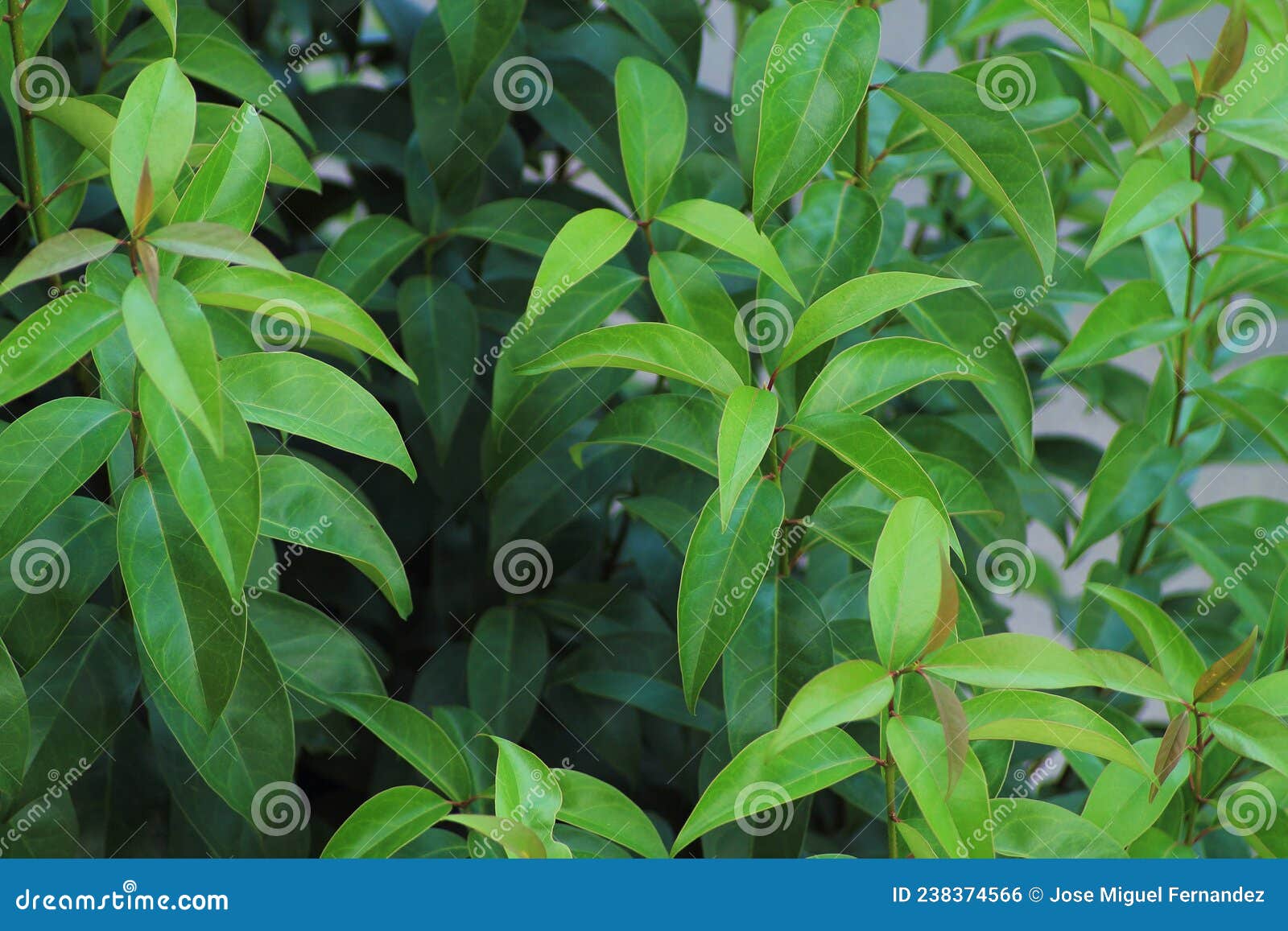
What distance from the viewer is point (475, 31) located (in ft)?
1.98

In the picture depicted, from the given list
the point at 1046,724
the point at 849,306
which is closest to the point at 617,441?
the point at 849,306

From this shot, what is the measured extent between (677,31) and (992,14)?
0.18 meters

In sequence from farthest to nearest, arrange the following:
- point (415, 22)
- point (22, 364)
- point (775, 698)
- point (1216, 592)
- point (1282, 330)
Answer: point (1282, 330), point (415, 22), point (1216, 592), point (775, 698), point (22, 364)

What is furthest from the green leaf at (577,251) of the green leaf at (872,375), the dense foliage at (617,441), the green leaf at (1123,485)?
the green leaf at (1123,485)

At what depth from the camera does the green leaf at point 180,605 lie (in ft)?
1.53

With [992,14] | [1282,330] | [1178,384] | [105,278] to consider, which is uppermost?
[1282,330]

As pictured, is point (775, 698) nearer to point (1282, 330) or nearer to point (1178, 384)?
point (1178, 384)

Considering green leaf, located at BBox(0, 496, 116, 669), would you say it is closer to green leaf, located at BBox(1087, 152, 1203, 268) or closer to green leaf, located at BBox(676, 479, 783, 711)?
green leaf, located at BBox(676, 479, 783, 711)

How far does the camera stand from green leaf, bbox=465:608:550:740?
634mm

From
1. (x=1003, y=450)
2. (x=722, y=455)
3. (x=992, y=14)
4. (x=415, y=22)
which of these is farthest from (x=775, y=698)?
(x=415, y=22)

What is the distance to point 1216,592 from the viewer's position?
68 centimetres

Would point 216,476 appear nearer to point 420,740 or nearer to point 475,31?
point 420,740

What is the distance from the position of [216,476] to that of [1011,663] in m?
0.31

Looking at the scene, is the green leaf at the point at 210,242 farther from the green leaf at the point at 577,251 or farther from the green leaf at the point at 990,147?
the green leaf at the point at 990,147
